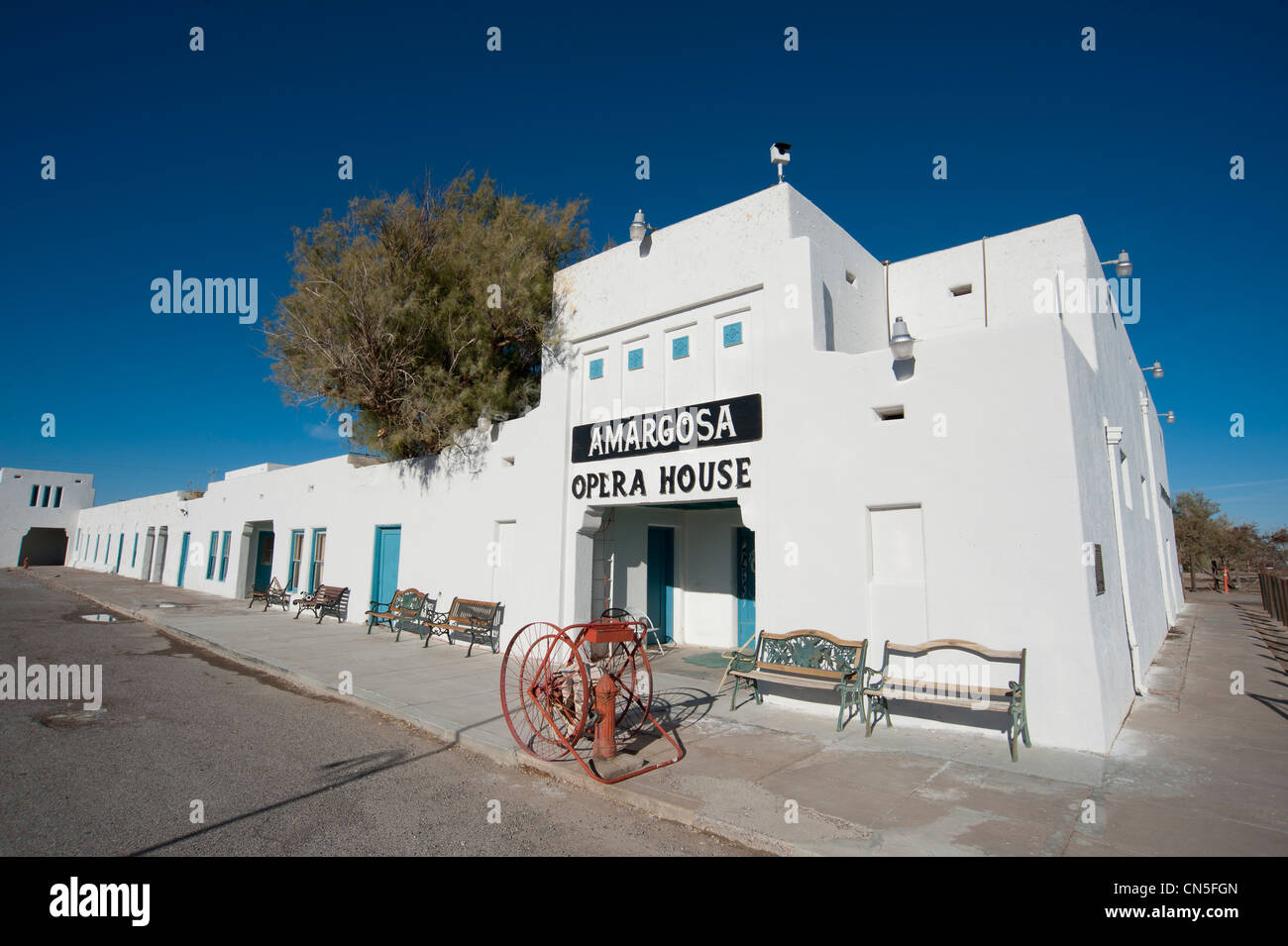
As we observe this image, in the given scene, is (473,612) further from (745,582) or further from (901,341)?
(901,341)

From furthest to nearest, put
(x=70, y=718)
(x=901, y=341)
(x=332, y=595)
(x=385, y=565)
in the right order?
(x=332, y=595) → (x=385, y=565) → (x=901, y=341) → (x=70, y=718)

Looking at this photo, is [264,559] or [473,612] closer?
[473,612]

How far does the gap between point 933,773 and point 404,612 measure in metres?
11.5

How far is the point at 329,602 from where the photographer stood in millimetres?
16750

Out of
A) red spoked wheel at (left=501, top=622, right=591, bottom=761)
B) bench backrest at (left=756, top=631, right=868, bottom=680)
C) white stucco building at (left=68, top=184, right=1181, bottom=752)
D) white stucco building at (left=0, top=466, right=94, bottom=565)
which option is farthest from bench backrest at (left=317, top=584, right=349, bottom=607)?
white stucco building at (left=0, top=466, right=94, bottom=565)

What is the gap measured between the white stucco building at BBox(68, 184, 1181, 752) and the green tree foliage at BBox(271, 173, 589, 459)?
141cm

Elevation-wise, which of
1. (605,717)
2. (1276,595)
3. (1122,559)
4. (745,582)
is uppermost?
(1122,559)

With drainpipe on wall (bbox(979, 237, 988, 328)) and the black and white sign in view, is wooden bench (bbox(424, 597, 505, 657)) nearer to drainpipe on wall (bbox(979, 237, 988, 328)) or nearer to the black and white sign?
the black and white sign

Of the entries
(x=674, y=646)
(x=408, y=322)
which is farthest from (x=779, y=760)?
(x=408, y=322)

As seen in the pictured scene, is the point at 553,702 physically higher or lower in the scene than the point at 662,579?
lower

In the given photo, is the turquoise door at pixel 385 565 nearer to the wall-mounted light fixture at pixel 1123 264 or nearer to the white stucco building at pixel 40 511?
the wall-mounted light fixture at pixel 1123 264

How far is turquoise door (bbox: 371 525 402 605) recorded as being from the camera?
16.2 metres

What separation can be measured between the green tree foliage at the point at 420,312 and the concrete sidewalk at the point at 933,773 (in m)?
6.46

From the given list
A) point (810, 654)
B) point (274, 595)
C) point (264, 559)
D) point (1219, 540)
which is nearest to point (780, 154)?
point (810, 654)
